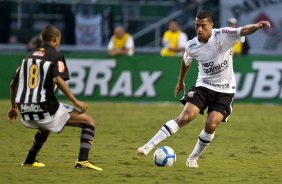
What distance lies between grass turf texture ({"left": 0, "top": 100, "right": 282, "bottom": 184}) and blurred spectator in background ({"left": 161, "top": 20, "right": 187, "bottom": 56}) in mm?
3027

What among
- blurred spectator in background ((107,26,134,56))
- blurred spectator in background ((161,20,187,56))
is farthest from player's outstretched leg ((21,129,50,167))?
blurred spectator in background ((161,20,187,56))

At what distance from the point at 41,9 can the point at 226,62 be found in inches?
623

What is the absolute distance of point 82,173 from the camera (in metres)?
10.5

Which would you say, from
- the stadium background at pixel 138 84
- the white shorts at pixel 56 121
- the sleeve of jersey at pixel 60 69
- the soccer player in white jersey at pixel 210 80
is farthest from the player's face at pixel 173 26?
the sleeve of jersey at pixel 60 69

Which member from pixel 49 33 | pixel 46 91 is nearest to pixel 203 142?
pixel 46 91

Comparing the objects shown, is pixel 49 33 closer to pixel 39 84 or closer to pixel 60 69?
pixel 60 69

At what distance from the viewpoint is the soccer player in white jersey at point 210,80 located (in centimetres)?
1154

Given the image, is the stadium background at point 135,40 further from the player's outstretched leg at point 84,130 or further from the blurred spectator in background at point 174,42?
the player's outstretched leg at point 84,130

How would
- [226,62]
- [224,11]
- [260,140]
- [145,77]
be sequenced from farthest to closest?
1. [224,11]
2. [145,77]
3. [260,140]
4. [226,62]

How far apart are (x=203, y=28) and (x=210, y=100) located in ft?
3.23

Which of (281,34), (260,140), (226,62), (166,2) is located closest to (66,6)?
(166,2)

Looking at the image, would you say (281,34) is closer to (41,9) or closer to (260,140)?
(41,9)

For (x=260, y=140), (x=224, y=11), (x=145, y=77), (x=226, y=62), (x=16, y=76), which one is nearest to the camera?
(x=16, y=76)

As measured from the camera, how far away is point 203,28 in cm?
1166
